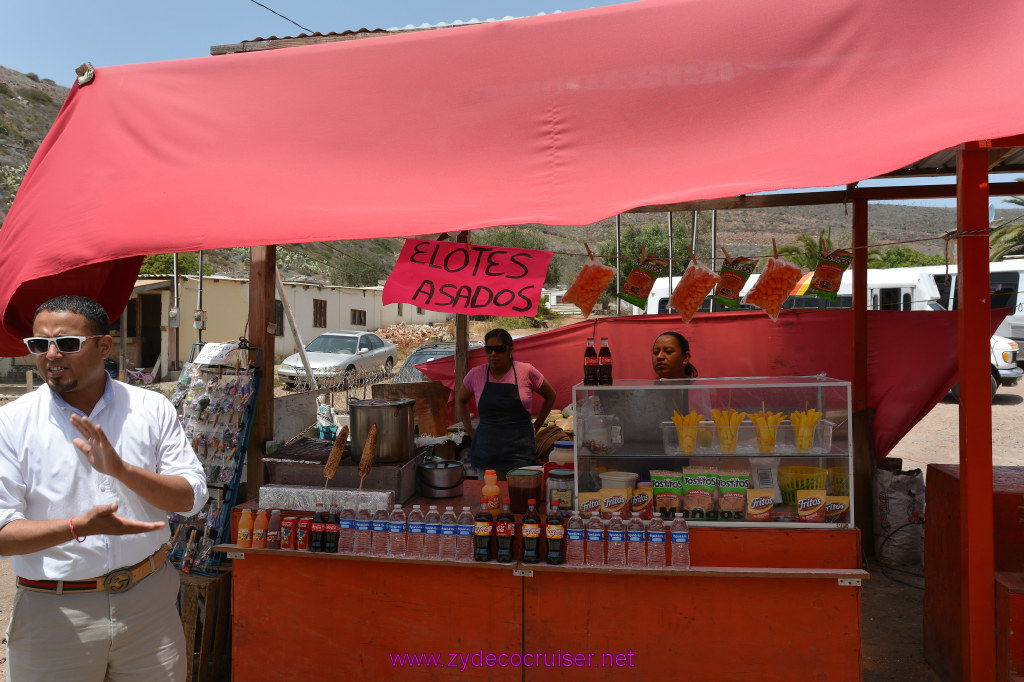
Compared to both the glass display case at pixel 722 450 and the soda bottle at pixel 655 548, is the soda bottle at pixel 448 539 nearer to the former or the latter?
the glass display case at pixel 722 450

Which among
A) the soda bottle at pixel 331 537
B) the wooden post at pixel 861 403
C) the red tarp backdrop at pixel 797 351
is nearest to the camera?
the soda bottle at pixel 331 537

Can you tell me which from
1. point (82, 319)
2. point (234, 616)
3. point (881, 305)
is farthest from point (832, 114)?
point (881, 305)

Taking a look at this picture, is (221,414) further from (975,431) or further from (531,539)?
(975,431)

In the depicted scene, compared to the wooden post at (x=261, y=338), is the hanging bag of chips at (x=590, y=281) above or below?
above

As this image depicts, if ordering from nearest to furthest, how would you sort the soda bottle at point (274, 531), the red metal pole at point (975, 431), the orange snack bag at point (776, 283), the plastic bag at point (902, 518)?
the red metal pole at point (975, 431), the soda bottle at point (274, 531), the orange snack bag at point (776, 283), the plastic bag at point (902, 518)

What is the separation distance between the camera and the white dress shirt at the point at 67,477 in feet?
7.05

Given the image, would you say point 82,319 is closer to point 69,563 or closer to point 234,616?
point 69,563

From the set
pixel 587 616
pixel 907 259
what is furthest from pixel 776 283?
pixel 907 259

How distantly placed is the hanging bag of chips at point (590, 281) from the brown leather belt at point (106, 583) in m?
3.28

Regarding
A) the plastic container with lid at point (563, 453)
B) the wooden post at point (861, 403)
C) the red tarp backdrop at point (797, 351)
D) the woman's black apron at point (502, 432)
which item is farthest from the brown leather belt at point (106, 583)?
the red tarp backdrop at point (797, 351)

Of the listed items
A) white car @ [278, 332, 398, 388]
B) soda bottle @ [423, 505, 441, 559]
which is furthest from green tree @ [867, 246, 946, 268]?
soda bottle @ [423, 505, 441, 559]

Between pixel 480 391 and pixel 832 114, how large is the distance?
3.08m

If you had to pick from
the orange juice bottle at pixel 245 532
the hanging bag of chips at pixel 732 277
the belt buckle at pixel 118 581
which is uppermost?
the hanging bag of chips at pixel 732 277

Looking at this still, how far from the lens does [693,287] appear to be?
15.9ft
